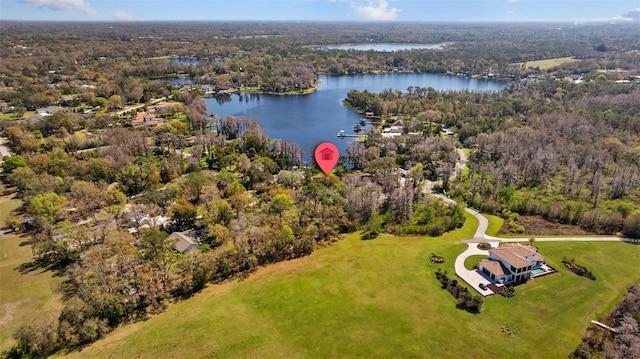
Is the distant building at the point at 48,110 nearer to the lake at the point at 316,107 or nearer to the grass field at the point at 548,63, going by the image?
the lake at the point at 316,107

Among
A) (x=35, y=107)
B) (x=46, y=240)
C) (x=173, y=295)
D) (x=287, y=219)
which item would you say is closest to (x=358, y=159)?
(x=287, y=219)

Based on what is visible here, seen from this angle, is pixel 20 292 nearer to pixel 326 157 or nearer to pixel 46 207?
pixel 46 207

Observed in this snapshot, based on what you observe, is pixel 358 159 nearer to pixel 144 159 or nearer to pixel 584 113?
pixel 144 159

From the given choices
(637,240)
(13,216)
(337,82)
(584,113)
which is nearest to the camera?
(637,240)

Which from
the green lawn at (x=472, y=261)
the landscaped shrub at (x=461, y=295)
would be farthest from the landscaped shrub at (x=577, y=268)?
the landscaped shrub at (x=461, y=295)

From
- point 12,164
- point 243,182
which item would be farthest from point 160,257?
point 12,164

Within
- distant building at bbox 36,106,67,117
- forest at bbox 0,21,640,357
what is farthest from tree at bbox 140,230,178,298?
distant building at bbox 36,106,67,117

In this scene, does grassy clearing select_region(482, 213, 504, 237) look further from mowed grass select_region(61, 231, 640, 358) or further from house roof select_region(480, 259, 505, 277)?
house roof select_region(480, 259, 505, 277)
